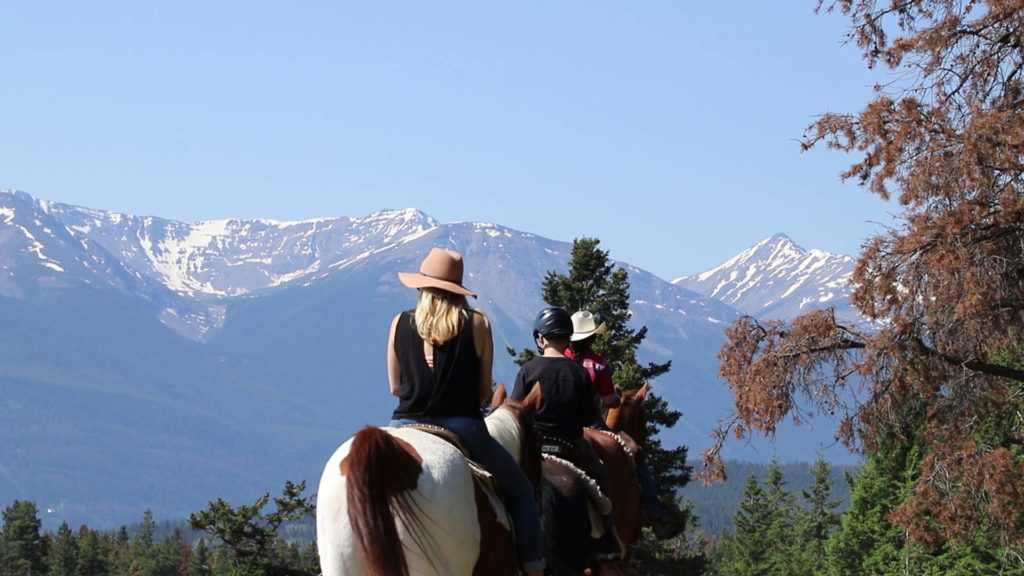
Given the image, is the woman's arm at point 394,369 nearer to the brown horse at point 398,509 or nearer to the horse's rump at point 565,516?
the brown horse at point 398,509

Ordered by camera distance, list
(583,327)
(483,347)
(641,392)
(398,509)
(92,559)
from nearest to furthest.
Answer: (398,509), (483,347), (583,327), (641,392), (92,559)

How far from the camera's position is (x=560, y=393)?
11.1m

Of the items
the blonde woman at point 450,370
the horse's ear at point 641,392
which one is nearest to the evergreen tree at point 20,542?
the horse's ear at point 641,392

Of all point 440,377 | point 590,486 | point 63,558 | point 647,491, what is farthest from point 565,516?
point 63,558

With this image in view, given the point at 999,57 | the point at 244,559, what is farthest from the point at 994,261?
the point at 244,559

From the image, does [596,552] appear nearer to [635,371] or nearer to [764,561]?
[635,371]

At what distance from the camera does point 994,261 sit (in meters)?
17.5

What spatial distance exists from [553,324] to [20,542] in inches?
4233

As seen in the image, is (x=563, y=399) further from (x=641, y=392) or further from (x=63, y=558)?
(x=63, y=558)

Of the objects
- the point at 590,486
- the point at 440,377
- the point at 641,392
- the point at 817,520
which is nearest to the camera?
the point at 440,377

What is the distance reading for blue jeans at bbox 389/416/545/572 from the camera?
A: 875 centimetres

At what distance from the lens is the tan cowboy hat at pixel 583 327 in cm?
1220

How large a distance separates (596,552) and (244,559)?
45682 millimetres

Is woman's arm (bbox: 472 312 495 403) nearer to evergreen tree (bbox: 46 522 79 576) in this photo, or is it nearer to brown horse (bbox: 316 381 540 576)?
brown horse (bbox: 316 381 540 576)
